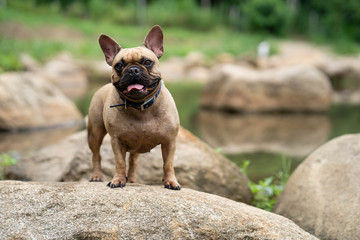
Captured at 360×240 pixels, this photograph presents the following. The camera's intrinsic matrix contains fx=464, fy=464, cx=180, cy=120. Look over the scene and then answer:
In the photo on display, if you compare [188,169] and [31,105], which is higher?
[188,169]

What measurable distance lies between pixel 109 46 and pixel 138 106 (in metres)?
0.51

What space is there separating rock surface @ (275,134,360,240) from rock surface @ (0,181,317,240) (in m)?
0.74

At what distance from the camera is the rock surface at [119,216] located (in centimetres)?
304

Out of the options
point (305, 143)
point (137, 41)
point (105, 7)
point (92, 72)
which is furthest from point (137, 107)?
point (105, 7)

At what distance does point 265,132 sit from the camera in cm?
1095

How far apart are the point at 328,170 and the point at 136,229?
2.28 meters

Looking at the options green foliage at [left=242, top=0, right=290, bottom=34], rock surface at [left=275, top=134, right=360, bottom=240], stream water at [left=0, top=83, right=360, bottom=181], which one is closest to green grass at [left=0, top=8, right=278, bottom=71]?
green foliage at [left=242, top=0, right=290, bottom=34]

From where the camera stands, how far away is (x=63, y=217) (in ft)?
10.1

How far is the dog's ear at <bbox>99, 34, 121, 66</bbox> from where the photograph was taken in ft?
11.2

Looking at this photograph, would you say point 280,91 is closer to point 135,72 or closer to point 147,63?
point 147,63

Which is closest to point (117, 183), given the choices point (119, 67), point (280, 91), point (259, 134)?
point (119, 67)

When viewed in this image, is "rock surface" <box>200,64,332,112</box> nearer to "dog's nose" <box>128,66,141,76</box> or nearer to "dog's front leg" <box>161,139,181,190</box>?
"dog's front leg" <box>161,139,181,190</box>

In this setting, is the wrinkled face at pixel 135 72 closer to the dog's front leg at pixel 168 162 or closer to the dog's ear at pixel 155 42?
the dog's ear at pixel 155 42

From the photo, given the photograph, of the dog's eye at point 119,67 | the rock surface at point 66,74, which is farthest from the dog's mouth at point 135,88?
the rock surface at point 66,74
